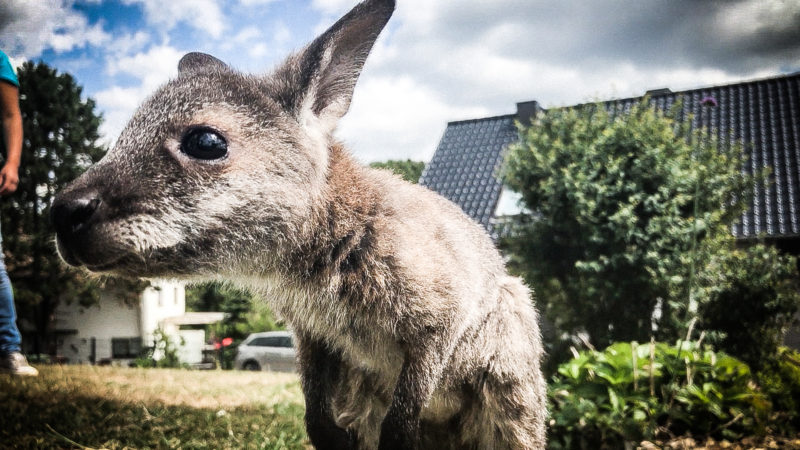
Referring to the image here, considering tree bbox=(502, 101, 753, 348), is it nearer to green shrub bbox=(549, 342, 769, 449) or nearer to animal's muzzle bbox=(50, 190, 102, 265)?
green shrub bbox=(549, 342, 769, 449)

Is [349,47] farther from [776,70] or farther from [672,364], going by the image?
[672,364]

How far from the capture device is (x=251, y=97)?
6.40 ft

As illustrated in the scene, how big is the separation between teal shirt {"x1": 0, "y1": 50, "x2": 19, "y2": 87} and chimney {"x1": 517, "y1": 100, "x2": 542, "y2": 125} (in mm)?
9800

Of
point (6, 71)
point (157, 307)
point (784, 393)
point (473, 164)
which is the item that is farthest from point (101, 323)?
point (473, 164)

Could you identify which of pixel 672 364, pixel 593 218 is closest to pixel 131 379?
pixel 672 364

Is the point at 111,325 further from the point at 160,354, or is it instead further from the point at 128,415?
the point at 160,354

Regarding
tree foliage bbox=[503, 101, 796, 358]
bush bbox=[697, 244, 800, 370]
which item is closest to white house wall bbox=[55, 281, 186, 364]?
tree foliage bbox=[503, 101, 796, 358]

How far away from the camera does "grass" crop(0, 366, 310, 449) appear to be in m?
2.34

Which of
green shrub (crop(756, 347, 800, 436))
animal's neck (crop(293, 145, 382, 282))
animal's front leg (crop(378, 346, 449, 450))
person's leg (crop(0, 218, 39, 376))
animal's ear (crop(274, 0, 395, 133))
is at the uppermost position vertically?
animal's ear (crop(274, 0, 395, 133))

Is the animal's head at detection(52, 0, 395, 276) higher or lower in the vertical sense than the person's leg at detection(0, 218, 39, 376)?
higher

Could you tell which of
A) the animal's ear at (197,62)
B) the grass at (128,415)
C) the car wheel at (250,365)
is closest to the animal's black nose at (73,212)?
the animal's ear at (197,62)

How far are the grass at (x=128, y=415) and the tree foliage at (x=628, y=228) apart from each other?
4971mm

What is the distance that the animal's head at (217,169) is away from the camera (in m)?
1.60

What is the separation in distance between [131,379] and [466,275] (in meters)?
2.20
